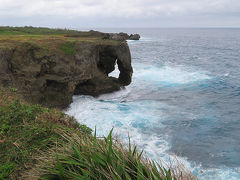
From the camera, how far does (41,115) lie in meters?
6.46

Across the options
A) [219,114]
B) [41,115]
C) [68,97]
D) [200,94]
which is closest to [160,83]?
[200,94]

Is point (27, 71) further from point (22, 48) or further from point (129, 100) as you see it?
point (129, 100)

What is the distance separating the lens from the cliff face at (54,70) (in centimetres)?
1588

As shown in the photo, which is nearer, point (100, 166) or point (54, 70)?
point (100, 166)

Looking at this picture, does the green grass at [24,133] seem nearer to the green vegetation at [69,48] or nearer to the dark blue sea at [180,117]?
the dark blue sea at [180,117]

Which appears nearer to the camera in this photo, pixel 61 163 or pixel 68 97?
pixel 61 163

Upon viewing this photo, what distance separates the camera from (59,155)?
3.99 meters

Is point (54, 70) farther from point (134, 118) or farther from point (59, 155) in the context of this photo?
point (59, 155)

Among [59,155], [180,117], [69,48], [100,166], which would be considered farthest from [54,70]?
[100,166]

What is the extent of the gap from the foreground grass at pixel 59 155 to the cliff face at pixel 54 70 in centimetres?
974

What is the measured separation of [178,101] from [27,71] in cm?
1357

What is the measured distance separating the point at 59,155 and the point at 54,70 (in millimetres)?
14368

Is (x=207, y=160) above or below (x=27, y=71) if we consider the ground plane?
below

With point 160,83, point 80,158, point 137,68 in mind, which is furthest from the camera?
point 137,68
